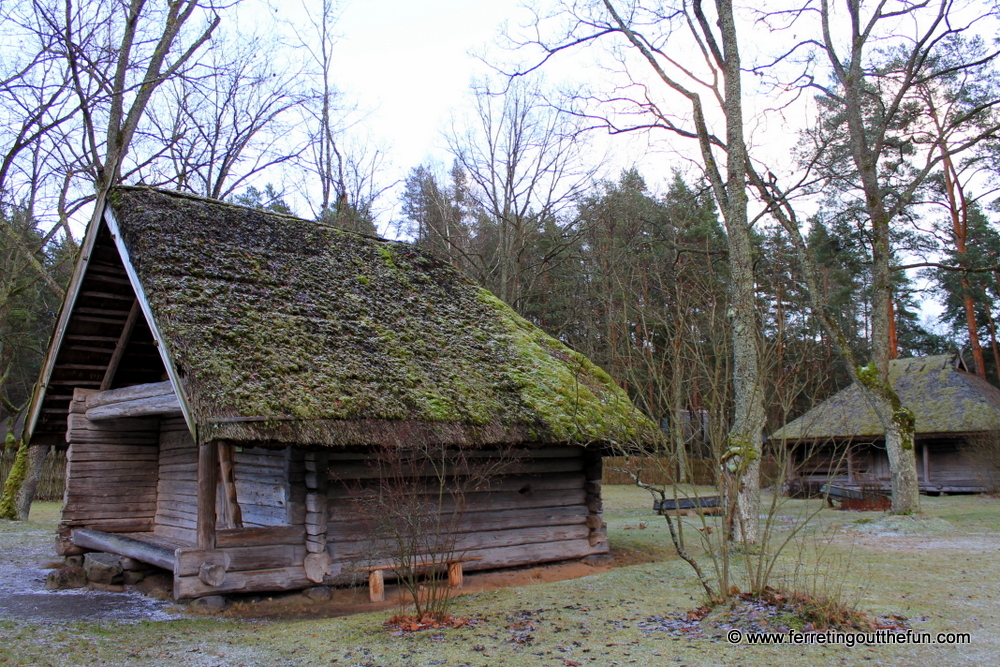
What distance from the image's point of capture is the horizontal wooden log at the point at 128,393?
31.4ft

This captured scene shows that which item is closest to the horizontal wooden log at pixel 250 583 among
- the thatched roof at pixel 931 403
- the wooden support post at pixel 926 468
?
the thatched roof at pixel 931 403

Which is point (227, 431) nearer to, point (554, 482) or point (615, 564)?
point (554, 482)

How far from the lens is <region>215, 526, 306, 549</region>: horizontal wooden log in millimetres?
8227

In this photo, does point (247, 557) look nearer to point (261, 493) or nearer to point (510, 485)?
point (261, 493)

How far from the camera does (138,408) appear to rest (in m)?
10.1

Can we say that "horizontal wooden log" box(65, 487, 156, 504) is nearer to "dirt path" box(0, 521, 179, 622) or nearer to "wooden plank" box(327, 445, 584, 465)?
"dirt path" box(0, 521, 179, 622)

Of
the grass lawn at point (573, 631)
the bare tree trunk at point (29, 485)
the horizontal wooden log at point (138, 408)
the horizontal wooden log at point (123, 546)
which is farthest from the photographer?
the bare tree trunk at point (29, 485)

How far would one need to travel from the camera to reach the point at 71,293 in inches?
399

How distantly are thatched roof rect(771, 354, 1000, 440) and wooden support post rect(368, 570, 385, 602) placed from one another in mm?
18751

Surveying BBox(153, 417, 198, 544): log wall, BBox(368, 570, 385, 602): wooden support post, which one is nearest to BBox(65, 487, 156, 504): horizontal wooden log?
BBox(153, 417, 198, 544): log wall

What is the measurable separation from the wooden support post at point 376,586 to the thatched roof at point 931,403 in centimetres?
1875

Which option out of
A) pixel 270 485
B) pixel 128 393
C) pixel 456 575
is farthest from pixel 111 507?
pixel 456 575

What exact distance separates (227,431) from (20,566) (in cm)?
664

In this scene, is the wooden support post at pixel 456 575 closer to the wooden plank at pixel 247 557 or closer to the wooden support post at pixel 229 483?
the wooden plank at pixel 247 557
